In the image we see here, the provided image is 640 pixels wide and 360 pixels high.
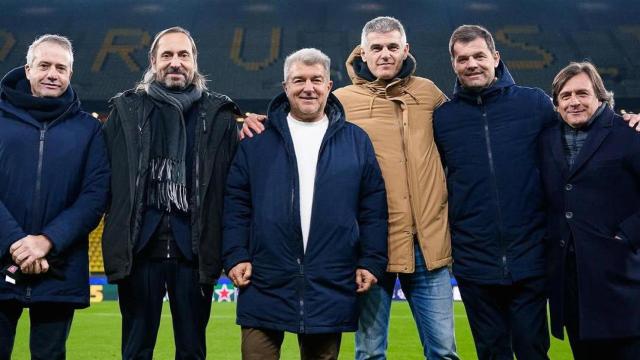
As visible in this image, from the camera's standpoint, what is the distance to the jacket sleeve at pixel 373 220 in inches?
111

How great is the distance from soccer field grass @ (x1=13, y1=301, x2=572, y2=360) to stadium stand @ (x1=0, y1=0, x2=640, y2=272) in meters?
7.96

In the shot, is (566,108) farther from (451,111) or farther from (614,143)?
(451,111)

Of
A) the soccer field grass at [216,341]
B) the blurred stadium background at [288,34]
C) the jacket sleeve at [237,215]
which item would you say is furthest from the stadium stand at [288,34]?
the jacket sleeve at [237,215]

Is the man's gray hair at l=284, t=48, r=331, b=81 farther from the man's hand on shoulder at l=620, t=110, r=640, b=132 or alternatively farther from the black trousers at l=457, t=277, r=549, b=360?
the man's hand on shoulder at l=620, t=110, r=640, b=132

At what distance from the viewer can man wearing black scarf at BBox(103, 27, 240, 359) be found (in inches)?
113

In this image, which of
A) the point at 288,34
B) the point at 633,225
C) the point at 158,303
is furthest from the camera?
the point at 288,34

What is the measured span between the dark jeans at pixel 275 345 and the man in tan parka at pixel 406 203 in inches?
13.1

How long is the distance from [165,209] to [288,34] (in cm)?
1512

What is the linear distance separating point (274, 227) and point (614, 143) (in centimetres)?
140

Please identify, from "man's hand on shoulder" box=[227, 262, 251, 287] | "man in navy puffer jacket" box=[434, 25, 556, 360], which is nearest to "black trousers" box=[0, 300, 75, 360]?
"man's hand on shoulder" box=[227, 262, 251, 287]

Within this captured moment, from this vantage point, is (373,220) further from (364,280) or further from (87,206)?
(87,206)

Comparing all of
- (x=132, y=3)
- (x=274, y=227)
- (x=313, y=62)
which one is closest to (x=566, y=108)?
(x=313, y=62)

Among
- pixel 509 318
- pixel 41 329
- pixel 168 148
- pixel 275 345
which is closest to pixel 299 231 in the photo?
pixel 275 345

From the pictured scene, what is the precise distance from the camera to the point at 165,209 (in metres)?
2.91
